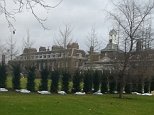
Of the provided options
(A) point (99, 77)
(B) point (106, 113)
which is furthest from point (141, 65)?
(B) point (106, 113)

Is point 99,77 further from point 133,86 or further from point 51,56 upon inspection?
point 51,56

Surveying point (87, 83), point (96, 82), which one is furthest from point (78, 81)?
point (96, 82)

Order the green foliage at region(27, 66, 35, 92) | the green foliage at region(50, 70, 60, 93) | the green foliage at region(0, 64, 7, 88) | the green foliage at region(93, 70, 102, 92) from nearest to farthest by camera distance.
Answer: the green foliage at region(0, 64, 7, 88)
the green foliage at region(27, 66, 35, 92)
the green foliage at region(50, 70, 60, 93)
the green foliage at region(93, 70, 102, 92)

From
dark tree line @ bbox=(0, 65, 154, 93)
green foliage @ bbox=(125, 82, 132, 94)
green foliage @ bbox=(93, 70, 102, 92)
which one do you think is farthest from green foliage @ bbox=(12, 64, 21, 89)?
green foliage @ bbox=(125, 82, 132, 94)

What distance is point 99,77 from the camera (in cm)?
3831

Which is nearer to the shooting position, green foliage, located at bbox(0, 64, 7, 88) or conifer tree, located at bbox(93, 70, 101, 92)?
green foliage, located at bbox(0, 64, 7, 88)

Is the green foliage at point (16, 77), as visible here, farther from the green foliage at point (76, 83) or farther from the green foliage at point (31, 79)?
the green foliage at point (76, 83)

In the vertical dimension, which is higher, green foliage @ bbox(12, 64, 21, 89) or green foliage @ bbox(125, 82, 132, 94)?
green foliage @ bbox(12, 64, 21, 89)

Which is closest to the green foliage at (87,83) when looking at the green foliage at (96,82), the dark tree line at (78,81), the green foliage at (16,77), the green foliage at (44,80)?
the dark tree line at (78,81)

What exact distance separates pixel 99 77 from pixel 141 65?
15.3 feet

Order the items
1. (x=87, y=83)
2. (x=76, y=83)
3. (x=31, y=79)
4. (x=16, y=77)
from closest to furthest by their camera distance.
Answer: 1. (x=16, y=77)
2. (x=31, y=79)
3. (x=76, y=83)
4. (x=87, y=83)

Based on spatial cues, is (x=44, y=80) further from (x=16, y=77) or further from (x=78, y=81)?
(x=78, y=81)

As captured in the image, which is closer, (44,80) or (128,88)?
(44,80)

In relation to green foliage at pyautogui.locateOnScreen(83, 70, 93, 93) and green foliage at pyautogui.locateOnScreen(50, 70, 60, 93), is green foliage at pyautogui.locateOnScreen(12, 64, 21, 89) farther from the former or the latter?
green foliage at pyautogui.locateOnScreen(83, 70, 93, 93)
